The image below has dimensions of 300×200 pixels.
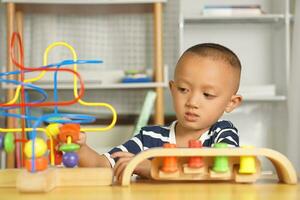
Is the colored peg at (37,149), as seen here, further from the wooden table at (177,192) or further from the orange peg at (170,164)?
the orange peg at (170,164)

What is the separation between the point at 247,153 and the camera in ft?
2.54

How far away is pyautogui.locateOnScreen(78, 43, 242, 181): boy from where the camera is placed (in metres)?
1.10

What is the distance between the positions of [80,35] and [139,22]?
0.99ft

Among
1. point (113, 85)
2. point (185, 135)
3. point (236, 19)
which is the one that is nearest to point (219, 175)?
point (185, 135)

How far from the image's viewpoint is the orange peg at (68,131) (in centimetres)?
85

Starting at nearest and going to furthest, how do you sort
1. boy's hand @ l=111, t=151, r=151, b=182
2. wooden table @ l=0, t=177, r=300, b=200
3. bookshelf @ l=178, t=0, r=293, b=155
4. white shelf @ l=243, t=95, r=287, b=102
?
wooden table @ l=0, t=177, r=300, b=200 < boy's hand @ l=111, t=151, r=151, b=182 < white shelf @ l=243, t=95, r=287, b=102 < bookshelf @ l=178, t=0, r=293, b=155

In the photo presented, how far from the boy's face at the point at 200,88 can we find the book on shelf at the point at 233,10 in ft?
5.69

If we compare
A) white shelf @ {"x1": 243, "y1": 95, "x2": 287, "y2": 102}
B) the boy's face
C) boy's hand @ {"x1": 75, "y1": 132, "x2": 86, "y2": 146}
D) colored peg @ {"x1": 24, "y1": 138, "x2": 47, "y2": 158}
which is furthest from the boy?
white shelf @ {"x1": 243, "y1": 95, "x2": 287, "y2": 102}

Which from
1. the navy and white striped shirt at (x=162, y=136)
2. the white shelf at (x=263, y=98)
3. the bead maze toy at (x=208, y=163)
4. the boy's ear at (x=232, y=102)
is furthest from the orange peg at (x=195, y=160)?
the white shelf at (x=263, y=98)

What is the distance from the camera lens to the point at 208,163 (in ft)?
2.71

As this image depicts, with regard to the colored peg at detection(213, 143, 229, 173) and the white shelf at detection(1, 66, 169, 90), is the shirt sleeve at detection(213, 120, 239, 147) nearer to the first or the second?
the colored peg at detection(213, 143, 229, 173)

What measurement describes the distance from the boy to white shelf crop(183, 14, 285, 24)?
1.68 m

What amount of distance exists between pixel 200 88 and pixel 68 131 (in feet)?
1.08

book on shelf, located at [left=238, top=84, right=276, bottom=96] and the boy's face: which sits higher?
the boy's face
